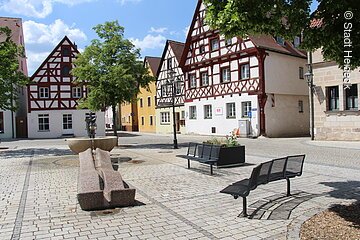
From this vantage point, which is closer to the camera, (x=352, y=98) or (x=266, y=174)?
(x=266, y=174)

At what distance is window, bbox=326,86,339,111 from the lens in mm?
20953

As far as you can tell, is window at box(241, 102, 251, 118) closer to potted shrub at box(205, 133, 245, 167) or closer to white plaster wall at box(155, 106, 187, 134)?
white plaster wall at box(155, 106, 187, 134)

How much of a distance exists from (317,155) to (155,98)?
95.5ft

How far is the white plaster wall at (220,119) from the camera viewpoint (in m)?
25.9

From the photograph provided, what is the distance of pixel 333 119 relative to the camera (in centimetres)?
2086

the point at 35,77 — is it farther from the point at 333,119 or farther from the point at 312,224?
the point at 312,224

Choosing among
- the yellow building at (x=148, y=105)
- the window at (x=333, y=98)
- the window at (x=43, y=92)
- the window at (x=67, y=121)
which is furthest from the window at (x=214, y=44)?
the window at (x=43, y=92)

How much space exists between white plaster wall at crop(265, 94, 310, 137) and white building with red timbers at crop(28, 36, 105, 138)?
20974 millimetres

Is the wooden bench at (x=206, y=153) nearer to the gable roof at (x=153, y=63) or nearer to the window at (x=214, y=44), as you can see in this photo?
the window at (x=214, y=44)

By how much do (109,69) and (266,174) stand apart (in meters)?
15.8

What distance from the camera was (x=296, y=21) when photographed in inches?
229

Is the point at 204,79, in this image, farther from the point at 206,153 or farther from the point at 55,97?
the point at 206,153

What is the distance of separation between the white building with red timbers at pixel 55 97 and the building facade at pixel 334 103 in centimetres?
2501

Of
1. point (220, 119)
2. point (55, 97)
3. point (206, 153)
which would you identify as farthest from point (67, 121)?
point (206, 153)
